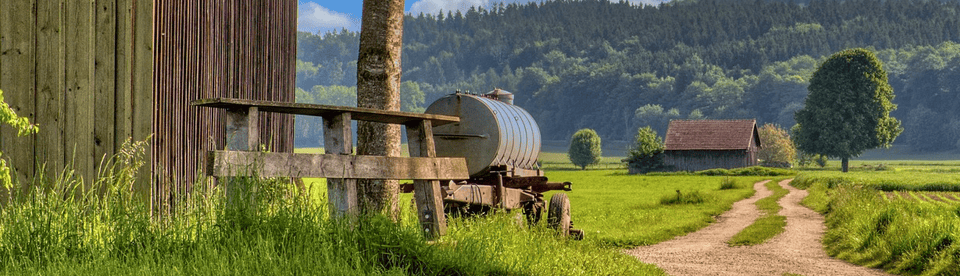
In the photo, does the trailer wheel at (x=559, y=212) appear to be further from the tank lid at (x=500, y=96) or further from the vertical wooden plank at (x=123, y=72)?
the vertical wooden plank at (x=123, y=72)

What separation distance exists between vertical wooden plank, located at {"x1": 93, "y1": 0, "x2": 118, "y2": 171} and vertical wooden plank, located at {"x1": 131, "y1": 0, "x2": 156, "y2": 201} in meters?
0.21

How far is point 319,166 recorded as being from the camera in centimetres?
730

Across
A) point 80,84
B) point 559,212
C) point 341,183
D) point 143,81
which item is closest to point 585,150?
point 559,212

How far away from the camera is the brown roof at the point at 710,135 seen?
8106cm

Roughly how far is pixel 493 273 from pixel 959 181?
141 ft

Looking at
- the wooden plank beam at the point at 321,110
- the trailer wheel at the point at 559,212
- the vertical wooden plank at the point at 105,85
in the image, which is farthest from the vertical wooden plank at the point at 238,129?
the trailer wheel at the point at 559,212

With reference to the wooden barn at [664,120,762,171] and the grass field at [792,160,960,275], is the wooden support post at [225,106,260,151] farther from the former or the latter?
the wooden barn at [664,120,762,171]

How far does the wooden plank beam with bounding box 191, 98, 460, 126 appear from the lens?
276 inches

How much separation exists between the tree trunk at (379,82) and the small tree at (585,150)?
106 meters

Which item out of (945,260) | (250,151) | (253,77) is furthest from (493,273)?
(253,77)

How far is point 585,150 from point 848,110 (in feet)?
140

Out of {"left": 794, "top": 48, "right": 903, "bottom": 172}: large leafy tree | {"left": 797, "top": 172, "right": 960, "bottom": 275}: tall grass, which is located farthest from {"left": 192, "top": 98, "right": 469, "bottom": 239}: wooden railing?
{"left": 794, "top": 48, "right": 903, "bottom": 172}: large leafy tree

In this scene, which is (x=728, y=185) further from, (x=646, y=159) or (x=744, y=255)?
(x=646, y=159)

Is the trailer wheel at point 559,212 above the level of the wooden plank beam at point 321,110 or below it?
below
